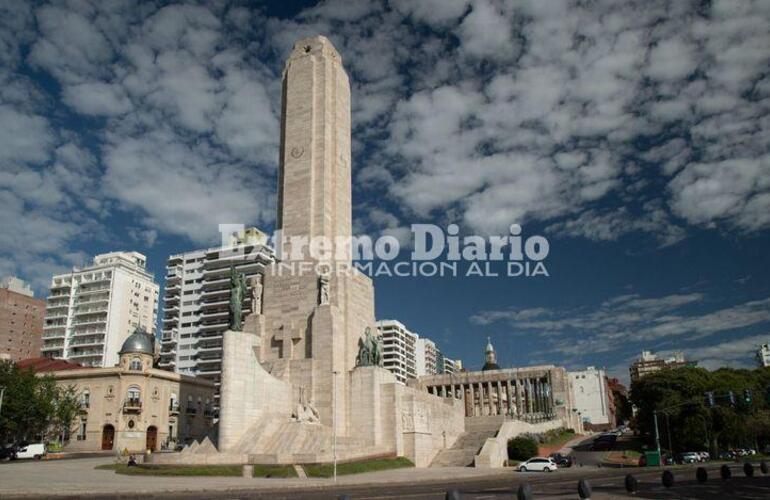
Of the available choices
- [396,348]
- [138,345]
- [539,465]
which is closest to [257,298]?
[138,345]

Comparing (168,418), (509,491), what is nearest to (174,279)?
(168,418)

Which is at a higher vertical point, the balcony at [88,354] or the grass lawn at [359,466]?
the balcony at [88,354]

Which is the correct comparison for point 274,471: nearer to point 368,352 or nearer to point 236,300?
point 236,300

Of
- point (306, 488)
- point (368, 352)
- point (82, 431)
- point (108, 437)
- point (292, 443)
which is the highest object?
point (368, 352)

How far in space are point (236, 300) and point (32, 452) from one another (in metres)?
23.9

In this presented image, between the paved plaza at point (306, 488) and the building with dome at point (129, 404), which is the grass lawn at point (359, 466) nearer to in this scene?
the paved plaza at point (306, 488)

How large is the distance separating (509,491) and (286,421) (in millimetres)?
18695

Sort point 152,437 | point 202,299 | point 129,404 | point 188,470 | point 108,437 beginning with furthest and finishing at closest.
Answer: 1. point 202,299
2. point 152,437
3. point 129,404
4. point 108,437
5. point 188,470

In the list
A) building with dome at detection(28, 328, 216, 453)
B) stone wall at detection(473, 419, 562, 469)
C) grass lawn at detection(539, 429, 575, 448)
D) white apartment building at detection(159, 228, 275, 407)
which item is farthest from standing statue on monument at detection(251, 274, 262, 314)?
white apartment building at detection(159, 228, 275, 407)

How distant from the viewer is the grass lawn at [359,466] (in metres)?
31.5

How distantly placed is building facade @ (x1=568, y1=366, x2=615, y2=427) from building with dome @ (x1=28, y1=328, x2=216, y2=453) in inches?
3483

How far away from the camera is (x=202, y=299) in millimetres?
98312

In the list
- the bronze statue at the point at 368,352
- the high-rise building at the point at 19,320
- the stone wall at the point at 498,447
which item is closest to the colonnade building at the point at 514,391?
the stone wall at the point at 498,447

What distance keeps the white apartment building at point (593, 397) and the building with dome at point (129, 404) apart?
88468 millimetres
